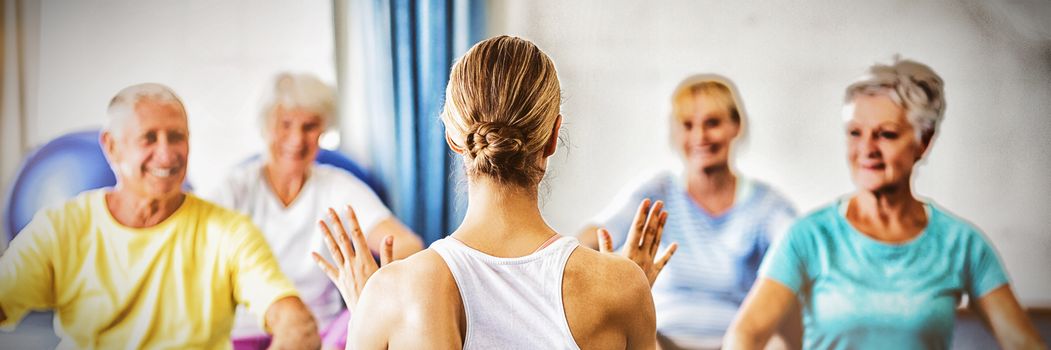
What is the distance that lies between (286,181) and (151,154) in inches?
14.6

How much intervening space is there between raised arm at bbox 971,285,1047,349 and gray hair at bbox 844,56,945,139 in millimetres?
462

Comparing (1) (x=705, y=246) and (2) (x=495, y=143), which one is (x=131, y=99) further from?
(2) (x=495, y=143)

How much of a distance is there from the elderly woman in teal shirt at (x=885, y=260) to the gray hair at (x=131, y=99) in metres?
1.66

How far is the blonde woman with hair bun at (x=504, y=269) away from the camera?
104 cm

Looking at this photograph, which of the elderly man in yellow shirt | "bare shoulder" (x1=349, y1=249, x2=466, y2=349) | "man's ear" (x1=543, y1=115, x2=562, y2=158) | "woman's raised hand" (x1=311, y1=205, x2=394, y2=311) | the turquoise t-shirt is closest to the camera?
"bare shoulder" (x1=349, y1=249, x2=466, y2=349)

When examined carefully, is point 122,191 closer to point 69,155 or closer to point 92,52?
point 69,155

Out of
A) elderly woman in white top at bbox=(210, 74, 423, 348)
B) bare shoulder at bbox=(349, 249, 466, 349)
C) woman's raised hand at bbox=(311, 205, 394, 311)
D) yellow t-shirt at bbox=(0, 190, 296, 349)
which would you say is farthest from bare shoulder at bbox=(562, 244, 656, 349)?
yellow t-shirt at bbox=(0, 190, 296, 349)

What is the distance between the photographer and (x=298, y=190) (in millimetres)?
2844

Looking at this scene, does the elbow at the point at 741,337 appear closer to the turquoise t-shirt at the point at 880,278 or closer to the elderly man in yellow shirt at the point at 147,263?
the turquoise t-shirt at the point at 880,278

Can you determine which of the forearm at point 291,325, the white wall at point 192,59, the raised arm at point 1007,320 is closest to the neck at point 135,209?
the white wall at point 192,59

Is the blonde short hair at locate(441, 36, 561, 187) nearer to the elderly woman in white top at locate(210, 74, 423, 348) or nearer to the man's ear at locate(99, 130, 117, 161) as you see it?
the elderly woman in white top at locate(210, 74, 423, 348)

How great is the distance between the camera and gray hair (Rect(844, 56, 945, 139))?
Answer: 273cm

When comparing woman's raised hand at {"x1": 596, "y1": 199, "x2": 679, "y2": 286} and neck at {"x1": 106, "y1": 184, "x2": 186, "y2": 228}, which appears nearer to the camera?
woman's raised hand at {"x1": 596, "y1": 199, "x2": 679, "y2": 286}

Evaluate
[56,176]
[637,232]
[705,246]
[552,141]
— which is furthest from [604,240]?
[56,176]
